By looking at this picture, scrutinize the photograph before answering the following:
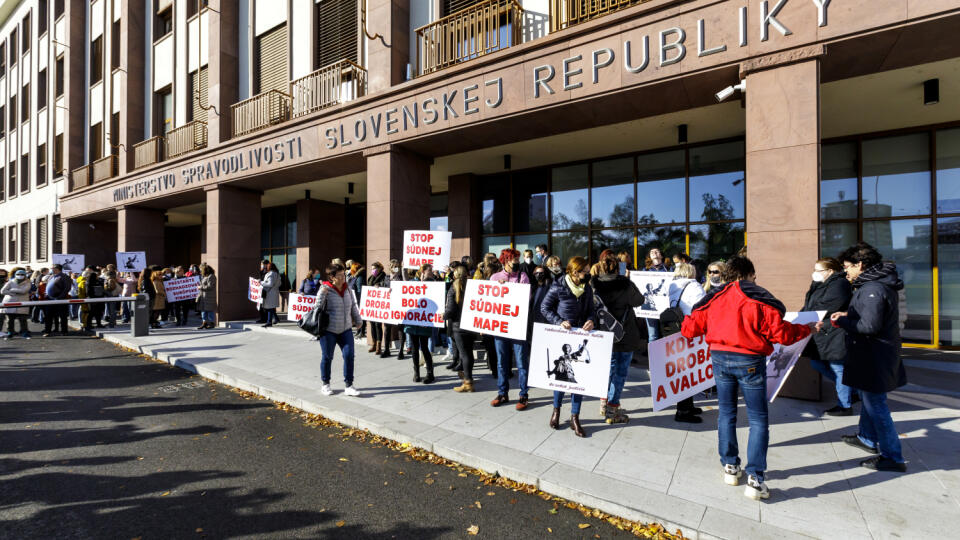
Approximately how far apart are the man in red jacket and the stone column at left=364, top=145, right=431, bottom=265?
283 inches

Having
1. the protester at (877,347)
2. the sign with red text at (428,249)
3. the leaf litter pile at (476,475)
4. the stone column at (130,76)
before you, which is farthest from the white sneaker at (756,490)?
the stone column at (130,76)

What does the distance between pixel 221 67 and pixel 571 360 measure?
15.0 meters

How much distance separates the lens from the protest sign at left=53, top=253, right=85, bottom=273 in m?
16.1

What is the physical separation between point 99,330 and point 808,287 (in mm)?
17822

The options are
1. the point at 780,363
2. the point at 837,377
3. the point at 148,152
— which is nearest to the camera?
the point at 780,363

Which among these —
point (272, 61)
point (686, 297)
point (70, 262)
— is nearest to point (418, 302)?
point (686, 297)

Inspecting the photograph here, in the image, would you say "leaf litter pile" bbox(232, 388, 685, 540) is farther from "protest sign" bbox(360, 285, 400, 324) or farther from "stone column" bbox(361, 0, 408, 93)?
"stone column" bbox(361, 0, 408, 93)

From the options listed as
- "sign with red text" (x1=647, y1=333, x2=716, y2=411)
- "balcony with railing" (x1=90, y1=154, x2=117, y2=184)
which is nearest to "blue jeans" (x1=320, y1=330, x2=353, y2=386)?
"sign with red text" (x1=647, y1=333, x2=716, y2=411)

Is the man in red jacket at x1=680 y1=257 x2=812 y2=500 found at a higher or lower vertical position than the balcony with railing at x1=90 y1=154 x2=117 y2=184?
lower

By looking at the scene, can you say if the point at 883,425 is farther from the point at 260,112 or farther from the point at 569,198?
the point at 260,112

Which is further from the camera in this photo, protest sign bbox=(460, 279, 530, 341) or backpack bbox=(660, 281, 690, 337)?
protest sign bbox=(460, 279, 530, 341)

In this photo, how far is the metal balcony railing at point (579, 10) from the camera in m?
7.27

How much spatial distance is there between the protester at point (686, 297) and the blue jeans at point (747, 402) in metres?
1.44

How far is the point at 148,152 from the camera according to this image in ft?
54.3
